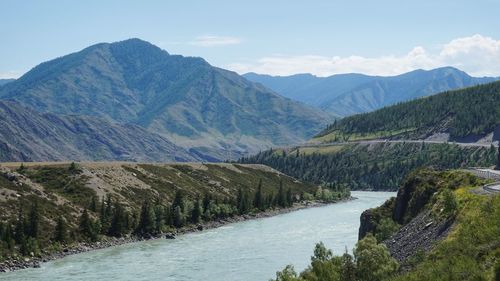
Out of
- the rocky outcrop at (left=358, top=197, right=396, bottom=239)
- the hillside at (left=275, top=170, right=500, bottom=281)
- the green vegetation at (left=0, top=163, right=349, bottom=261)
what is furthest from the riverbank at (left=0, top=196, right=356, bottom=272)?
the hillside at (left=275, top=170, right=500, bottom=281)

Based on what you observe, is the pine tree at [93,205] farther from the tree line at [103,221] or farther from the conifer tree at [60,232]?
the conifer tree at [60,232]

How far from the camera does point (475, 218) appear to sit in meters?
50.1

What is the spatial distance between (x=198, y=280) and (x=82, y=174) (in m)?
90.8

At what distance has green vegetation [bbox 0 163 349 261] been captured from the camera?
4675 inches

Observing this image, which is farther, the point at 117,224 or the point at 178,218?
the point at 178,218

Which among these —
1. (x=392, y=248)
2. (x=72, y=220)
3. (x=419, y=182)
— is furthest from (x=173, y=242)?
(x=392, y=248)

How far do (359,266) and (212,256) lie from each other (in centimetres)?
5834

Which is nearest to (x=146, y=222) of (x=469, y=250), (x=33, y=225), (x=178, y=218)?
(x=178, y=218)

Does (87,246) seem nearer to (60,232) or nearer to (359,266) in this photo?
(60,232)

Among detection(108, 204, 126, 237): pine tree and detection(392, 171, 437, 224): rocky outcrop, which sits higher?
detection(392, 171, 437, 224): rocky outcrop

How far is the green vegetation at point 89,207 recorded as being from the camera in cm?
11875

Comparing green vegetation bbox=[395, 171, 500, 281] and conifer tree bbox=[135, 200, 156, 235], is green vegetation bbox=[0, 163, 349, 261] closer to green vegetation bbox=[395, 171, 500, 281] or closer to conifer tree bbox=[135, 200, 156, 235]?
conifer tree bbox=[135, 200, 156, 235]

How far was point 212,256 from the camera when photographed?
111 meters

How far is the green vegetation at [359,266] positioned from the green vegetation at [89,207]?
69.0 metres
